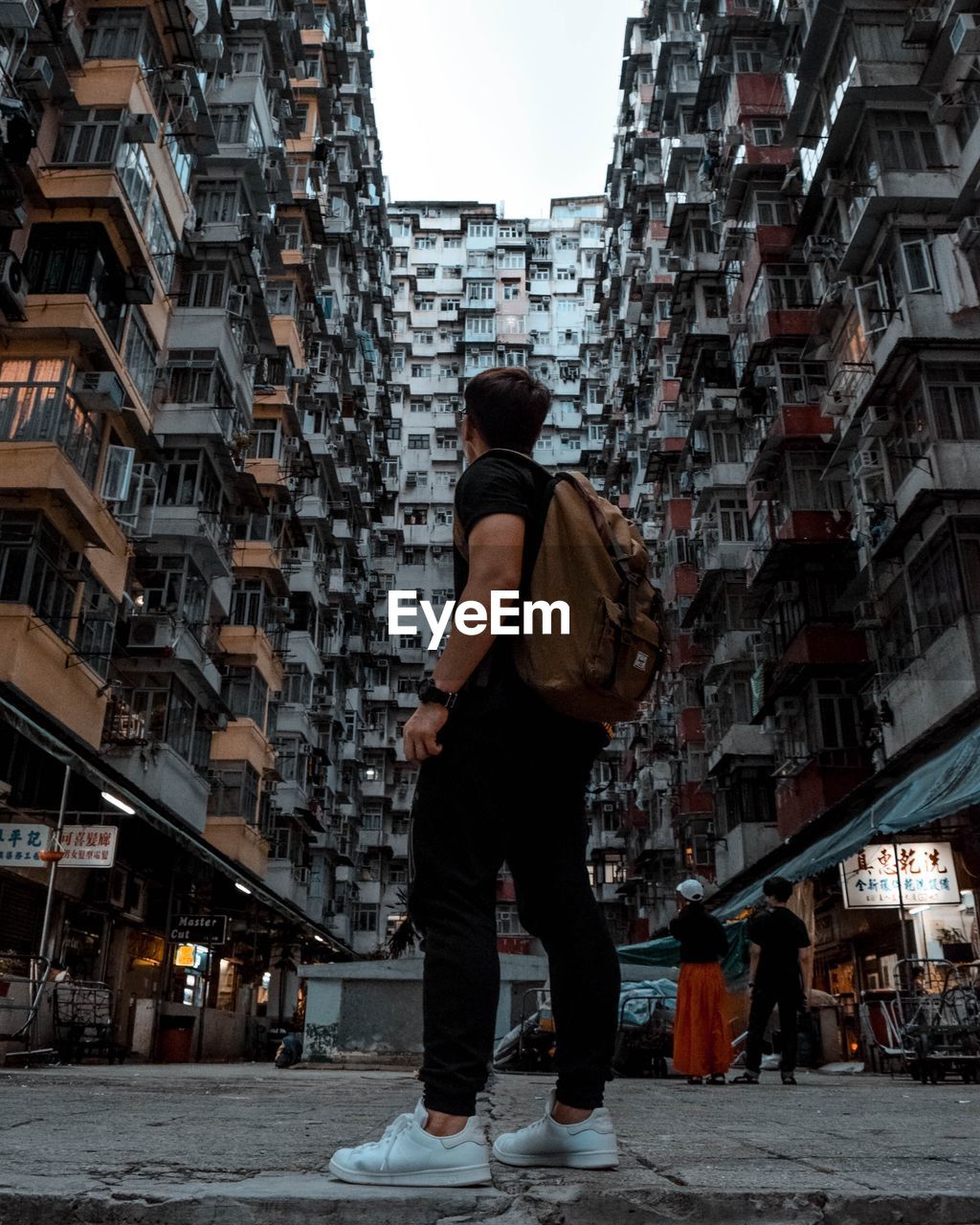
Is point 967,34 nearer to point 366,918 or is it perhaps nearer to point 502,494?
point 502,494

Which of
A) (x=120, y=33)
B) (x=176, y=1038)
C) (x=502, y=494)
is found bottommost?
(x=176, y=1038)

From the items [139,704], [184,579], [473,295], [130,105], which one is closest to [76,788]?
[139,704]

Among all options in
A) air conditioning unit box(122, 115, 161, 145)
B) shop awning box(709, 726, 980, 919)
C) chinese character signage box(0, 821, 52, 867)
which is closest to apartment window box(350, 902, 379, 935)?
shop awning box(709, 726, 980, 919)

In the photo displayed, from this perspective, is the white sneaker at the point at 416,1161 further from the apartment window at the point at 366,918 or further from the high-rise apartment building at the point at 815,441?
the apartment window at the point at 366,918

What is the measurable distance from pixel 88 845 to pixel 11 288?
881 centimetres

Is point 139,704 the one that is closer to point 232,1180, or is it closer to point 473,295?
point 232,1180

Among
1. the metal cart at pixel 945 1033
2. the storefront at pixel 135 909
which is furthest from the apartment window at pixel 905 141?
the storefront at pixel 135 909

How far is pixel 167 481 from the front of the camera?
82.4 ft

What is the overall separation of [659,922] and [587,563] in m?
40.7

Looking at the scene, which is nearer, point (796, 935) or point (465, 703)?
point (465, 703)

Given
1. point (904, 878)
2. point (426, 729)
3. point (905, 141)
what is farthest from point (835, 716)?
point (426, 729)

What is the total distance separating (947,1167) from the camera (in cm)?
271

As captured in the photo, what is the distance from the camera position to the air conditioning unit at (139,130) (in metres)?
20.0

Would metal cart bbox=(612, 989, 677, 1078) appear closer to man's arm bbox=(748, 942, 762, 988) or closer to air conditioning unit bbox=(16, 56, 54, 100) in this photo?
man's arm bbox=(748, 942, 762, 988)
